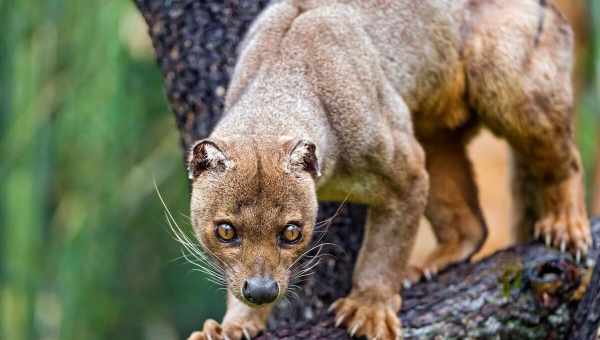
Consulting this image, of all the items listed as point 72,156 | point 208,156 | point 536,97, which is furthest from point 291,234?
point 72,156

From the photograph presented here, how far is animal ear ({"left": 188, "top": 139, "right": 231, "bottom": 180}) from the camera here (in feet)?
17.0

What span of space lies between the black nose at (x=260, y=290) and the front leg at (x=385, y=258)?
3.19 ft

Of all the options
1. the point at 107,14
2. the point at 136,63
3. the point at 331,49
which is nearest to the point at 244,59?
the point at 331,49

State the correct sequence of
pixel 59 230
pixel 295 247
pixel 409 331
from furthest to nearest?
pixel 59 230, pixel 409 331, pixel 295 247

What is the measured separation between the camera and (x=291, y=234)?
5.27 m

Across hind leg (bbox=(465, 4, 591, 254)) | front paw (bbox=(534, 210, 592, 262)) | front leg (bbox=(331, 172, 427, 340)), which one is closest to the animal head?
front leg (bbox=(331, 172, 427, 340))

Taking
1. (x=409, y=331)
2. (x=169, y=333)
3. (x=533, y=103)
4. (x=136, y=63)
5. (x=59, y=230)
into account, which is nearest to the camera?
(x=409, y=331)

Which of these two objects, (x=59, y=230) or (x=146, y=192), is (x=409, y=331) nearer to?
(x=59, y=230)

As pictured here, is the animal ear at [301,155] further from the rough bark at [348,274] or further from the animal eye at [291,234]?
the rough bark at [348,274]

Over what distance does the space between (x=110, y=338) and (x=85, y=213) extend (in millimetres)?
5118

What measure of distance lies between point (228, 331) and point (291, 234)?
1016 mm

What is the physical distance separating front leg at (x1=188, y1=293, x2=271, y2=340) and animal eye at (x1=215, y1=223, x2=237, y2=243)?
2.37 feet

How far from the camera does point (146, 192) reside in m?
14.0

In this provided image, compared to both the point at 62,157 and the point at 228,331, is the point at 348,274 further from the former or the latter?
the point at 62,157
